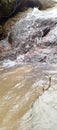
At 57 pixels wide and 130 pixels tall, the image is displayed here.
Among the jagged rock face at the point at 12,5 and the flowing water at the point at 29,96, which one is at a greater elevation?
the jagged rock face at the point at 12,5

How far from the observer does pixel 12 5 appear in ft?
34.6

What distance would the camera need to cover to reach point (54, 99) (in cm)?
413

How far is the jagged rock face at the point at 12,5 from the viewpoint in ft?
32.9

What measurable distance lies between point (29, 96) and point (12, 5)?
22.2 feet

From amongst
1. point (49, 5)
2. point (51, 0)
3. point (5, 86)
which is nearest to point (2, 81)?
point (5, 86)

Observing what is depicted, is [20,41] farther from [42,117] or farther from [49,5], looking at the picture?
[42,117]

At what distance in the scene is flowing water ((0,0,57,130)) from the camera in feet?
11.7

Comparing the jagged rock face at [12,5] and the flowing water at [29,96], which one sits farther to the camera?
the jagged rock face at [12,5]

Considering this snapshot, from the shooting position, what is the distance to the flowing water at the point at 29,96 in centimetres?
358

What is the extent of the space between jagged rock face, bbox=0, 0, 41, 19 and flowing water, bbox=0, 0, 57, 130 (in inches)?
152

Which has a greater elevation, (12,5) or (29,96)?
(12,5)

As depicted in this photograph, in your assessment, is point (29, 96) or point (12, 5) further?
point (12, 5)

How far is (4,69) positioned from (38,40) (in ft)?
6.39

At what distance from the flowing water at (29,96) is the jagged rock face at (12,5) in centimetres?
386
